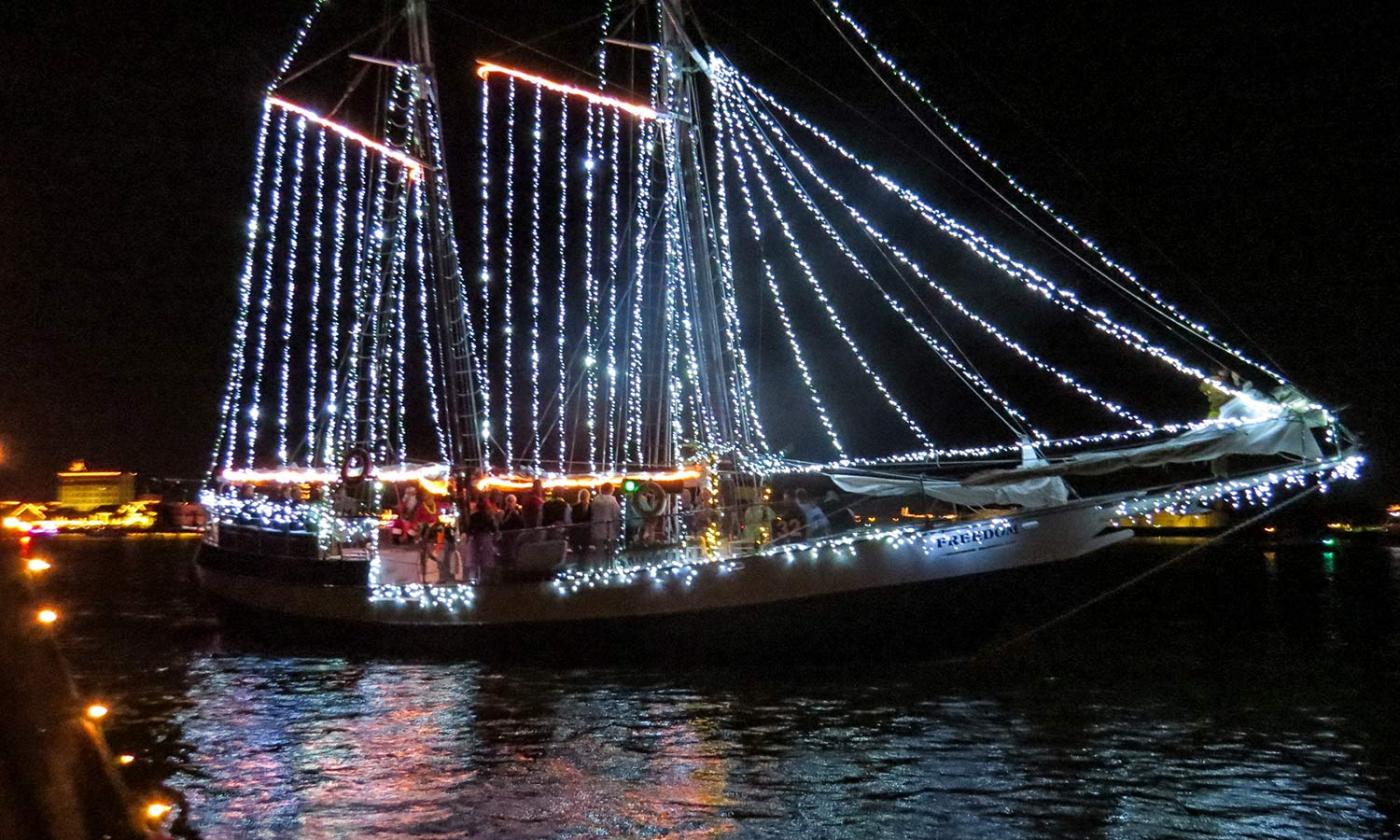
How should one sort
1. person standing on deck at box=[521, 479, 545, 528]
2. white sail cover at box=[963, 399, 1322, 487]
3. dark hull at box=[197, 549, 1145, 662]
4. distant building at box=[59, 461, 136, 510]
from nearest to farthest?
white sail cover at box=[963, 399, 1322, 487]
dark hull at box=[197, 549, 1145, 662]
person standing on deck at box=[521, 479, 545, 528]
distant building at box=[59, 461, 136, 510]

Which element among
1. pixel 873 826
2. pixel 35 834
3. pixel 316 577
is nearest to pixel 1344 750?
pixel 873 826

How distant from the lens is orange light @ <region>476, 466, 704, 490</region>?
79.8 ft

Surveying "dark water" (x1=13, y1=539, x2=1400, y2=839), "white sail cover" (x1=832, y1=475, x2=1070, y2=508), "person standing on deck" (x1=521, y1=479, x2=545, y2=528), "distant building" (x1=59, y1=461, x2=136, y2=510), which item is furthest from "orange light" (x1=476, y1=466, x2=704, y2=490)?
"distant building" (x1=59, y1=461, x2=136, y2=510)

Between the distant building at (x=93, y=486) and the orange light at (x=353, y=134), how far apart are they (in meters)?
121

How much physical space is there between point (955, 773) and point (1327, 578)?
1728 inches

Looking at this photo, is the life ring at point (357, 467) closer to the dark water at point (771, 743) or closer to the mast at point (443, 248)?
the mast at point (443, 248)

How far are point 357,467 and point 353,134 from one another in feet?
28.1

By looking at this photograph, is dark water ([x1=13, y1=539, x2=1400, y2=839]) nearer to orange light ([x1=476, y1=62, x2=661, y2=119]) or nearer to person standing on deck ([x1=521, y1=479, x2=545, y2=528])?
person standing on deck ([x1=521, y1=479, x2=545, y2=528])

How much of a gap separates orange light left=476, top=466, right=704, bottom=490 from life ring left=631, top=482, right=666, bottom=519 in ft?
1.62

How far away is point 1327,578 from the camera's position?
49.4m

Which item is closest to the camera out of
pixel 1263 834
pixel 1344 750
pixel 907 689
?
pixel 1263 834

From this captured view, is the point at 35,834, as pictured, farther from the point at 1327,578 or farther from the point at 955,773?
the point at 1327,578

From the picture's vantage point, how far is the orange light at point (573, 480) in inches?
957

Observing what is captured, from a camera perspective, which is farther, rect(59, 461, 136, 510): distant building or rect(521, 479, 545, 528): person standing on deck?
rect(59, 461, 136, 510): distant building
